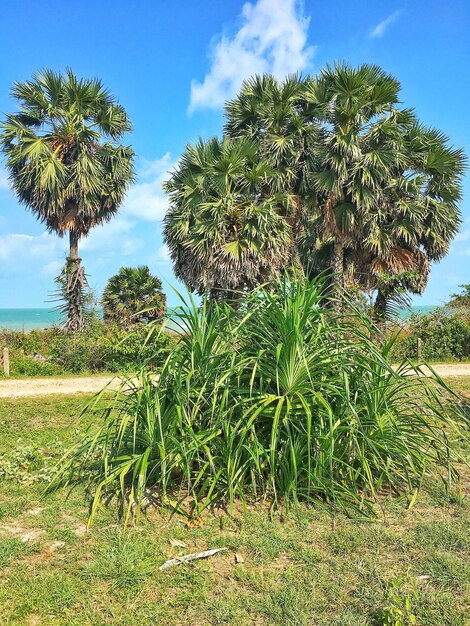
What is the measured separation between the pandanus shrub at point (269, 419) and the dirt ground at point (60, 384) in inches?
252

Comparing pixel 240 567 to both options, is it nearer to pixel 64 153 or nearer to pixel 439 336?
pixel 439 336

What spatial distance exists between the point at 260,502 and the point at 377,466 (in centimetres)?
92

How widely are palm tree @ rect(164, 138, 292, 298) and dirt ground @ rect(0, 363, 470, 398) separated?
4.89 metres

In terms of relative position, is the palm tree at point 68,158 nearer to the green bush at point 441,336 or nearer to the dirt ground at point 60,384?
the dirt ground at point 60,384

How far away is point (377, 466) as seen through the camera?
379 cm

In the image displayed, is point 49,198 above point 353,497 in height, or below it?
above

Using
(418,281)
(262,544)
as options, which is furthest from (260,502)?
(418,281)

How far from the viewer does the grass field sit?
2381mm

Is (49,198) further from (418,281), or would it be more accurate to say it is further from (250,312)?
(250,312)

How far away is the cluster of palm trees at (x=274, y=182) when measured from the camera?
15836mm

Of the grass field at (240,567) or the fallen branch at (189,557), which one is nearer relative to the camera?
the grass field at (240,567)

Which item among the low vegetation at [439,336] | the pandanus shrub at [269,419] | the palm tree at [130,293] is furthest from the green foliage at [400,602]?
the palm tree at [130,293]

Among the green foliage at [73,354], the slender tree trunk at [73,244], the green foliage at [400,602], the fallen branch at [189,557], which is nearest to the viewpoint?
the green foliage at [400,602]

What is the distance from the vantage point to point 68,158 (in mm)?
19250
